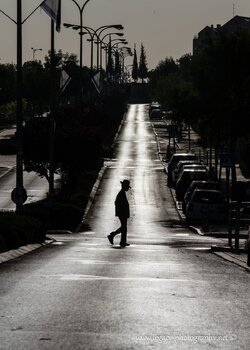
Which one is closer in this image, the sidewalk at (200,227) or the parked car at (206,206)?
the sidewalk at (200,227)

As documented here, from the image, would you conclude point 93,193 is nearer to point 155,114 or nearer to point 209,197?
point 209,197

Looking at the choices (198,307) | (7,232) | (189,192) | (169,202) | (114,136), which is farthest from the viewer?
(114,136)

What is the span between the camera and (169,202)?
72125 mm

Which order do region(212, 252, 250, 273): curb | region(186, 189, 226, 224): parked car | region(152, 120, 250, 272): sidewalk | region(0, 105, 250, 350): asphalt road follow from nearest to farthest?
region(0, 105, 250, 350): asphalt road
region(212, 252, 250, 273): curb
region(152, 120, 250, 272): sidewalk
region(186, 189, 226, 224): parked car

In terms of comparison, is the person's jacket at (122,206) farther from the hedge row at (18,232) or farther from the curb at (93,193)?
the curb at (93,193)

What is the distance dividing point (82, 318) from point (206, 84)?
56.5 m

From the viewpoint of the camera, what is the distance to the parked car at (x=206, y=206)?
172 ft

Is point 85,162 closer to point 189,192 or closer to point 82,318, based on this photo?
point 189,192

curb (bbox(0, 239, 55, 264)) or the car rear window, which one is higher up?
curb (bbox(0, 239, 55, 264))

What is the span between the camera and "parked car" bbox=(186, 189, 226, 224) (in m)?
52.3

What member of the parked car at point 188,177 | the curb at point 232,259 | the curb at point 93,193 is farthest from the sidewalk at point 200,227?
the curb at point 93,193

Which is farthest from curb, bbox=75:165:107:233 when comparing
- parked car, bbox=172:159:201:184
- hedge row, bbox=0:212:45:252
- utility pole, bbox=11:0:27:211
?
hedge row, bbox=0:212:45:252

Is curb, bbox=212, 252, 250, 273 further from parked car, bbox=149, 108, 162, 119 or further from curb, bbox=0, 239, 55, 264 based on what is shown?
parked car, bbox=149, 108, 162, 119

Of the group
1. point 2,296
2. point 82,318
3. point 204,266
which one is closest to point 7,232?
point 204,266
